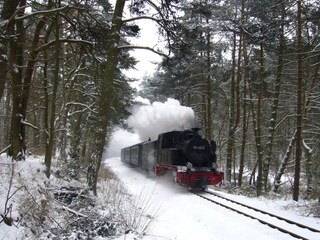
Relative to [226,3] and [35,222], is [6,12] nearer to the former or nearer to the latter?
[35,222]

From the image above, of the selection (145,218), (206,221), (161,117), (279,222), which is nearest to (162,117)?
(161,117)

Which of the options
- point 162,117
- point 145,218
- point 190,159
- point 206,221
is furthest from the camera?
point 162,117

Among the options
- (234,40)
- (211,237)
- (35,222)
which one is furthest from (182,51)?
(234,40)

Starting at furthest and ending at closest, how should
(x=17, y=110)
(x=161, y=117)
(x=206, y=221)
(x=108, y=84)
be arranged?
(x=161, y=117) → (x=17, y=110) → (x=108, y=84) → (x=206, y=221)

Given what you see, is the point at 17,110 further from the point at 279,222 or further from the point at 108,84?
the point at 279,222

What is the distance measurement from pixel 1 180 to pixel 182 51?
251 inches

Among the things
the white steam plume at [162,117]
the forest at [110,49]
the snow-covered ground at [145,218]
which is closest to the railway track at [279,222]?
the snow-covered ground at [145,218]

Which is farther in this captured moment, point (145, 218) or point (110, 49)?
point (110, 49)

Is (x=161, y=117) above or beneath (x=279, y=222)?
above

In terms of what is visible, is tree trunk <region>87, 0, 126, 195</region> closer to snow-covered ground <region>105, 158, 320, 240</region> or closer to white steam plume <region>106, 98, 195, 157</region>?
snow-covered ground <region>105, 158, 320, 240</region>

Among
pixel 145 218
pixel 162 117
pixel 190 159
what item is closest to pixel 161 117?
pixel 162 117

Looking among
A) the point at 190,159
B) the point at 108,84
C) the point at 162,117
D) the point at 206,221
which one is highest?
the point at 108,84

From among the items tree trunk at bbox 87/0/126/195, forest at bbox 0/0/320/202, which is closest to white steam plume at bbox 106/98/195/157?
forest at bbox 0/0/320/202

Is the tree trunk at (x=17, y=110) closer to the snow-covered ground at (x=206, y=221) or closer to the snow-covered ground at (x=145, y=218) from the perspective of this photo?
the snow-covered ground at (x=145, y=218)
